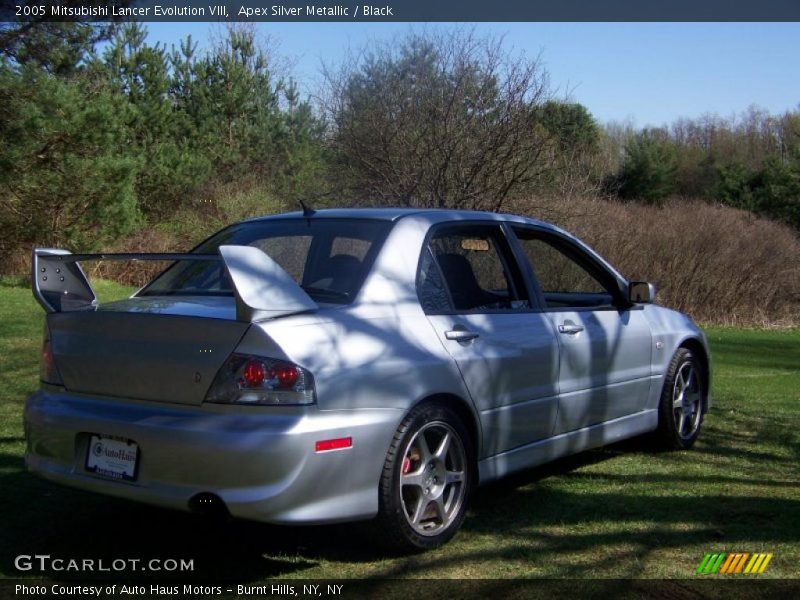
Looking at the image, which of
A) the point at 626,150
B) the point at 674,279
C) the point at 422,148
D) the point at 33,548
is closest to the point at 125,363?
the point at 33,548

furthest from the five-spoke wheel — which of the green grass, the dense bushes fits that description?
the dense bushes

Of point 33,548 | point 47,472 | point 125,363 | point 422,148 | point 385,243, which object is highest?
point 422,148

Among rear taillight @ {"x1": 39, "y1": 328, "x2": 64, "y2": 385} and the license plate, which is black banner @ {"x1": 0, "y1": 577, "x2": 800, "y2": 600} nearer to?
the license plate

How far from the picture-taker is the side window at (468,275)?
16.3ft

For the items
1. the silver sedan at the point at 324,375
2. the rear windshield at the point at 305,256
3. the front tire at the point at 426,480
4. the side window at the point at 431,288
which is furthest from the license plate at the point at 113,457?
the side window at the point at 431,288

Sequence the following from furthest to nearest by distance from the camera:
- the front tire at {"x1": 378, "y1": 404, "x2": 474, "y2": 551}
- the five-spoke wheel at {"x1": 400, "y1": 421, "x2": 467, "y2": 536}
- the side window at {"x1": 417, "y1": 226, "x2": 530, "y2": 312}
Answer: the side window at {"x1": 417, "y1": 226, "x2": 530, "y2": 312} < the five-spoke wheel at {"x1": 400, "y1": 421, "x2": 467, "y2": 536} < the front tire at {"x1": 378, "y1": 404, "x2": 474, "y2": 551}

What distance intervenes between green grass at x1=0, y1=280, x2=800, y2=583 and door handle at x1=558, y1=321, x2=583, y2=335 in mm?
937

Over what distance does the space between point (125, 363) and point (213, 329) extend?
1.56ft

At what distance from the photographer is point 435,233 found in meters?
5.14

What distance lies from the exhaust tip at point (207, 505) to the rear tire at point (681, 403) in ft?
11.7

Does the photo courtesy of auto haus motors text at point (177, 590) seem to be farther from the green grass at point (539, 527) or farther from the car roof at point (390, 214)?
the car roof at point (390, 214)

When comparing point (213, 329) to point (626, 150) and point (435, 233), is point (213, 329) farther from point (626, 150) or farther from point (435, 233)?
point (626, 150)

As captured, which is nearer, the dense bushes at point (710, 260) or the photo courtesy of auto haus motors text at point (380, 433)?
the photo courtesy of auto haus motors text at point (380, 433)

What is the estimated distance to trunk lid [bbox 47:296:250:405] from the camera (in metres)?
4.03
